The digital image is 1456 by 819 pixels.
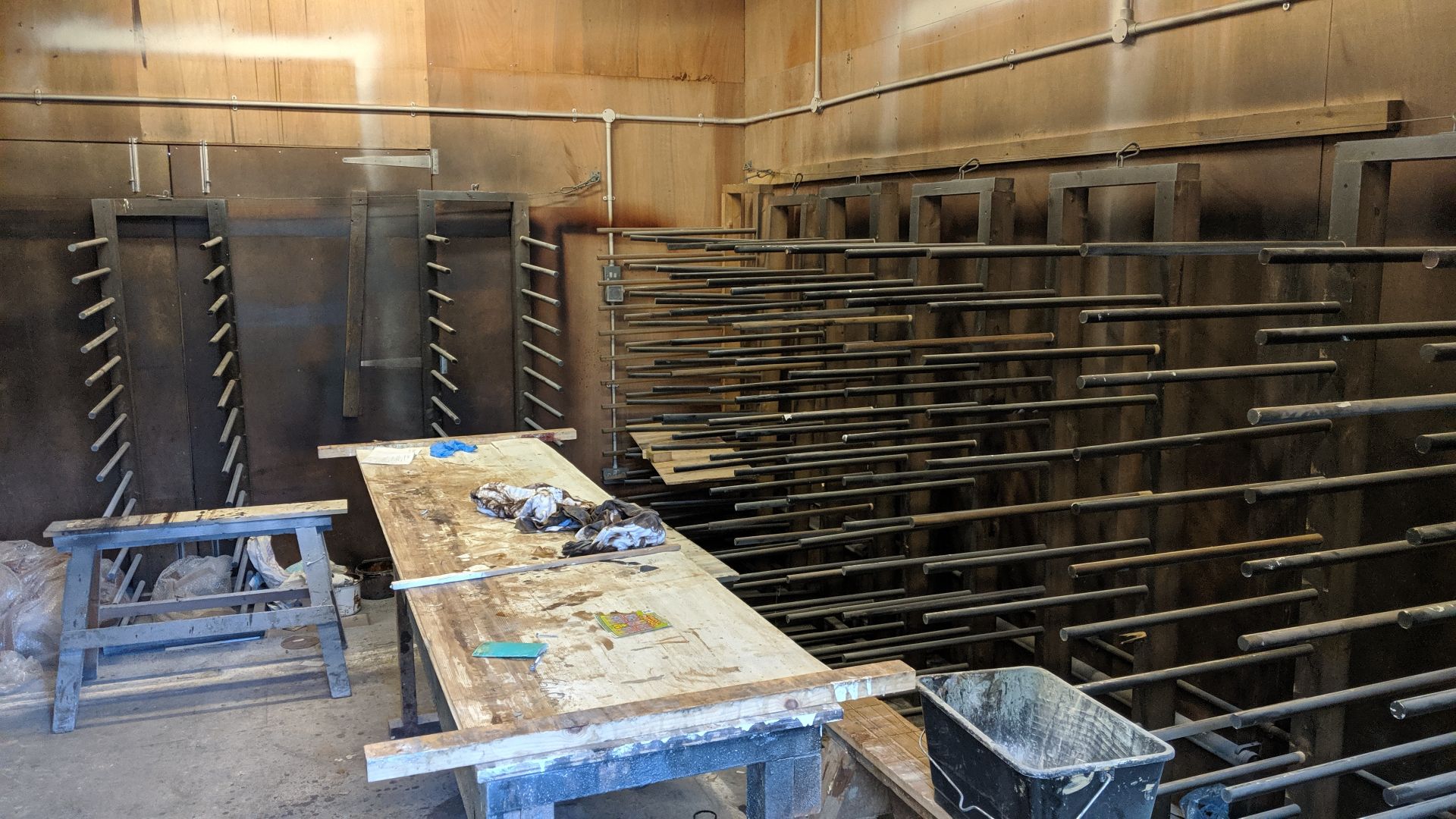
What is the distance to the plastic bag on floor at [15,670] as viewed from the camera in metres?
3.99

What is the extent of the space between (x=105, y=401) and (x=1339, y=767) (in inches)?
186

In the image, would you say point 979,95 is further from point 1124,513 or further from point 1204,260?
point 1124,513

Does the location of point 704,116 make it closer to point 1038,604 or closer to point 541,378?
point 541,378

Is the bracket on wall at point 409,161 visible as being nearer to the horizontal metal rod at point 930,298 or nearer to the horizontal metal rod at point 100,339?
the horizontal metal rod at point 100,339

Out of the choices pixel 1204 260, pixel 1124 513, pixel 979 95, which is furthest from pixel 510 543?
pixel 979 95

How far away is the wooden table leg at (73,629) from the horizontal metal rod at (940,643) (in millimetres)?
2799

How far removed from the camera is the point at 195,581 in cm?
479

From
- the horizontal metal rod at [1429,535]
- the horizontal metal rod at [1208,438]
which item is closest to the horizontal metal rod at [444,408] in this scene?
the horizontal metal rod at [1208,438]

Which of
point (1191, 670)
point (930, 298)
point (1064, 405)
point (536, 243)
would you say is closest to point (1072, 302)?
point (1064, 405)

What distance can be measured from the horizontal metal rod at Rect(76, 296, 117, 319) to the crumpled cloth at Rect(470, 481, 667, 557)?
245cm

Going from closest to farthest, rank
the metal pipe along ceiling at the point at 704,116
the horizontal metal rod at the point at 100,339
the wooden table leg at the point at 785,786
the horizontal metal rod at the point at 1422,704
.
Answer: the horizontal metal rod at the point at 1422,704 < the wooden table leg at the point at 785,786 < the metal pipe along ceiling at the point at 704,116 < the horizontal metal rod at the point at 100,339

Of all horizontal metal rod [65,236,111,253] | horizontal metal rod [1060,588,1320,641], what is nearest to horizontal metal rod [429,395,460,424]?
horizontal metal rod [65,236,111,253]

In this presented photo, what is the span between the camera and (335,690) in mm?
4047

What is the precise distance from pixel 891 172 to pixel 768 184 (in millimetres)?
1172
